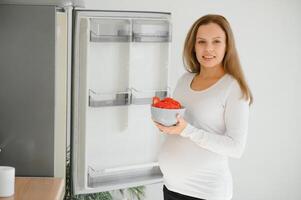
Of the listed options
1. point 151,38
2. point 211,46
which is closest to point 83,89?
point 151,38

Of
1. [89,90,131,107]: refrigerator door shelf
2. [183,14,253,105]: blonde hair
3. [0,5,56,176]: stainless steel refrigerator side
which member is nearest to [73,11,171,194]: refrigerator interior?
[89,90,131,107]: refrigerator door shelf

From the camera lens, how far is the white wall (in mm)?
3510

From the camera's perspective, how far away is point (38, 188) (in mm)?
1818

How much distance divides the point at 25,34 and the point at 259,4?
2.08 metres

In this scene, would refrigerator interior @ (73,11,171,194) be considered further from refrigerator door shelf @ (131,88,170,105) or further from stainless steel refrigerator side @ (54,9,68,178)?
stainless steel refrigerator side @ (54,9,68,178)

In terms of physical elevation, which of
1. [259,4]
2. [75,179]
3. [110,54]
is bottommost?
[75,179]

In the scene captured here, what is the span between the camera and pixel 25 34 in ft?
→ 6.31

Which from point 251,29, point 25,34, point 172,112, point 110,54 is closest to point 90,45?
point 110,54

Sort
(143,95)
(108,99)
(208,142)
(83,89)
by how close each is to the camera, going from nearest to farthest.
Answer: (208,142) → (83,89) → (108,99) → (143,95)

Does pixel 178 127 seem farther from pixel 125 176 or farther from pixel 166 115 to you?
pixel 125 176

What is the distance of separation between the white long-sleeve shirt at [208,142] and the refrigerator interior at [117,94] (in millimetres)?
676

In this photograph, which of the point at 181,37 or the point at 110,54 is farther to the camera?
the point at 181,37

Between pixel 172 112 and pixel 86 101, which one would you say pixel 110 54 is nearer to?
pixel 86 101

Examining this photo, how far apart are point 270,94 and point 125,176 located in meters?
1.48
